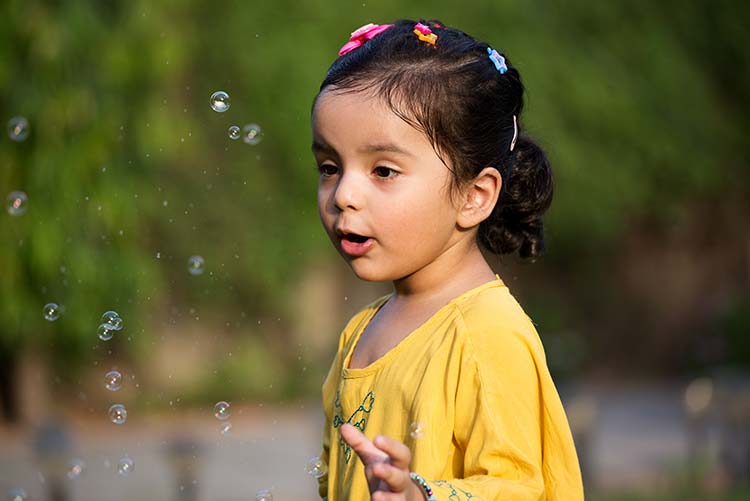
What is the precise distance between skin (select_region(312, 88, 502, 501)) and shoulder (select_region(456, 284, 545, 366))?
109 mm

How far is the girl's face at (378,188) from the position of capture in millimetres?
2145

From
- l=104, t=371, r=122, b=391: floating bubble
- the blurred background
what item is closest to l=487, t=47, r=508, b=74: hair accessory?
l=104, t=371, r=122, b=391: floating bubble

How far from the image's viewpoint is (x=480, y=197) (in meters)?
2.29

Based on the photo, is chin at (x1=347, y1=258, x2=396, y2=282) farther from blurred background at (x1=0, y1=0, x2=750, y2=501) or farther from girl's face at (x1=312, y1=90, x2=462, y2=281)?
blurred background at (x1=0, y1=0, x2=750, y2=501)

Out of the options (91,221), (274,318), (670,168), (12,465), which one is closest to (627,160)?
(670,168)

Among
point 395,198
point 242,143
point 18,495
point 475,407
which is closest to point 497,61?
point 395,198

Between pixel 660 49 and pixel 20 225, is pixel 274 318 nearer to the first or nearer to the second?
pixel 20 225

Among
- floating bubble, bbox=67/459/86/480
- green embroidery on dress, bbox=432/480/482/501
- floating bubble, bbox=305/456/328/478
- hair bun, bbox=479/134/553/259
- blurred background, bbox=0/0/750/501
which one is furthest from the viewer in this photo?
blurred background, bbox=0/0/750/501

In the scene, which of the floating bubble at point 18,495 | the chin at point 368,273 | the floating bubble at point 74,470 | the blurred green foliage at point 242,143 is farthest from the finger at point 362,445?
the blurred green foliage at point 242,143

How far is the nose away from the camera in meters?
2.13

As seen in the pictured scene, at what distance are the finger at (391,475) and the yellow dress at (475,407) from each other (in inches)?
4.7

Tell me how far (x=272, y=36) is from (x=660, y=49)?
4.05 m

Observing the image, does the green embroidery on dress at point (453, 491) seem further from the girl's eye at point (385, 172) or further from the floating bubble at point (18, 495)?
the floating bubble at point (18, 495)

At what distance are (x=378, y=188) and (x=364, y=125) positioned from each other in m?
0.12
